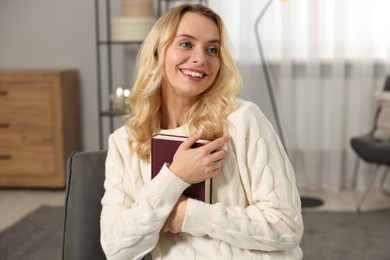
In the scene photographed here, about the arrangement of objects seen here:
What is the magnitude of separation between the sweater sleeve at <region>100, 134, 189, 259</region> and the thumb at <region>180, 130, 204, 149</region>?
0.20 ft

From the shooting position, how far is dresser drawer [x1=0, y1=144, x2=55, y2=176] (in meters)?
4.26

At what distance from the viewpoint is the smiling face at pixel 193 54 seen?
1.34 m

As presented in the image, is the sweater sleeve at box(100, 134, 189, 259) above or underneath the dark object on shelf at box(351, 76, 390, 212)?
above

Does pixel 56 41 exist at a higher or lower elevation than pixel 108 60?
higher

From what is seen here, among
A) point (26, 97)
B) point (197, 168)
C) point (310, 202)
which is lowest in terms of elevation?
point (310, 202)

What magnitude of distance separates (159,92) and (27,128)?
299cm

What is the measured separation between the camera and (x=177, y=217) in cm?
130

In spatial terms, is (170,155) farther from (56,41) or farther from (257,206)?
(56,41)

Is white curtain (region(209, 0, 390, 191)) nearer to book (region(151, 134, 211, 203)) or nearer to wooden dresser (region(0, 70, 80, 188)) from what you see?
wooden dresser (region(0, 70, 80, 188))

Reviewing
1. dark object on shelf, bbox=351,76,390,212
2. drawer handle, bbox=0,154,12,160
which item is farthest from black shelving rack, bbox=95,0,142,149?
dark object on shelf, bbox=351,76,390,212

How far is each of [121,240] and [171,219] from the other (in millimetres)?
113

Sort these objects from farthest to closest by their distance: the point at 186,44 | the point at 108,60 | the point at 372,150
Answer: the point at 108,60, the point at 372,150, the point at 186,44

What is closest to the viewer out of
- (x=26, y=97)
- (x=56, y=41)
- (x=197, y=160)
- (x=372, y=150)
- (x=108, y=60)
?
(x=197, y=160)

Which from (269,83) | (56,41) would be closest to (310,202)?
(269,83)
